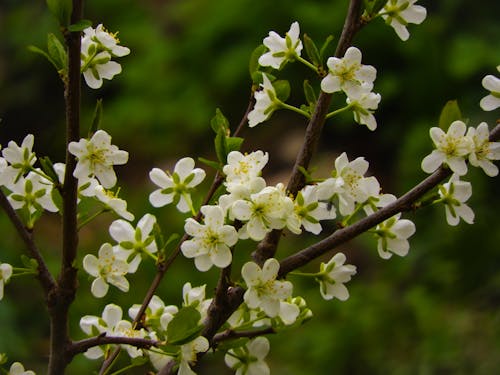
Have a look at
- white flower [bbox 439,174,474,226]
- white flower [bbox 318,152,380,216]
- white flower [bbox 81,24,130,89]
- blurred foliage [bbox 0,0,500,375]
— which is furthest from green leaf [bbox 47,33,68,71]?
blurred foliage [bbox 0,0,500,375]

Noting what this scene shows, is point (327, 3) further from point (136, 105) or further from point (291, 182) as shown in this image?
point (291, 182)

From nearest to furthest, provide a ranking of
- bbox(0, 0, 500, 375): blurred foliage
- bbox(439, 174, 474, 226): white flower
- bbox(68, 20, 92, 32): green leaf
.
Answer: bbox(68, 20, 92, 32): green leaf → bbox(439, 174, 474, 226): white flower → bbox(0, 0, 500, 375): blurred foliage

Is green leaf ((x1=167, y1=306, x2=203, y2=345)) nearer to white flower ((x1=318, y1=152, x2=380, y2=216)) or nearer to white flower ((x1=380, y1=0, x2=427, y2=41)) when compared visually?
white flower ((x1=318, y1=152, x2=380, y2=216))

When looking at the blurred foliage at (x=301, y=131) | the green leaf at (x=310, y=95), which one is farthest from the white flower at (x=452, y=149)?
the blurred foliage at (x=301, y=131)

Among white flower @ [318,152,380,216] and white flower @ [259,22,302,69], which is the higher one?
white flower @ [259,22,302,69]

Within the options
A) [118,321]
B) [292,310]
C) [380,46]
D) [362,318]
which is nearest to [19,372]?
[118,321]

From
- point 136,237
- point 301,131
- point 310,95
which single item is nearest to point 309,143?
point 310,95
